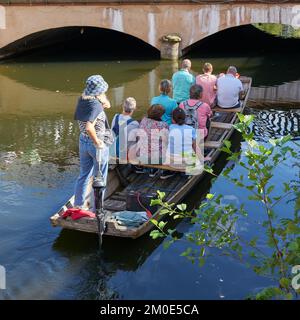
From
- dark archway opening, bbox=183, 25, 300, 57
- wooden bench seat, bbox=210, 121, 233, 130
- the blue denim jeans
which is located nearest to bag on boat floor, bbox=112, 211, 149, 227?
the blue denim jeans

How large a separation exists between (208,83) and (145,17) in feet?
28.8

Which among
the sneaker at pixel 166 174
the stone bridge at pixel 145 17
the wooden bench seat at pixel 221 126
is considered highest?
the stone bridge at pixel 145 17

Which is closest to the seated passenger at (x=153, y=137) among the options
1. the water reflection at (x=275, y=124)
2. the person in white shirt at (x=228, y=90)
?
the person in white shirt at (x=228, y=90)

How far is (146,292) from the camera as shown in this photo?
6.02 metres

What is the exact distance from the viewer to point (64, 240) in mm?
7035

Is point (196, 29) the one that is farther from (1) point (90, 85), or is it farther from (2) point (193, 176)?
(1) point (90, 85)

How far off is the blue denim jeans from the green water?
538 millimetres

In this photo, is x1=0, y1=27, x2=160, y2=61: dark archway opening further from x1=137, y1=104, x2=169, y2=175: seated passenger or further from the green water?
x1=137, y1=104, x2=169, y2=175: seated passenger

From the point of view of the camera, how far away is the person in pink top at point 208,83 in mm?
10539

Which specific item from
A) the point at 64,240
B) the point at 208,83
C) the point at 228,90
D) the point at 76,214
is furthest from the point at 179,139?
the point at 228,90

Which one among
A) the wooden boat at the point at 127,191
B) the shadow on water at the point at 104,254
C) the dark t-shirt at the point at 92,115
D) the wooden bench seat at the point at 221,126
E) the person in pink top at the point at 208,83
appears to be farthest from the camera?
the person in pink top at the point at 208,83

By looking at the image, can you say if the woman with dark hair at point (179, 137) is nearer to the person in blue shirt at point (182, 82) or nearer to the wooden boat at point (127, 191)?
the wooden boat at point (127, 191)

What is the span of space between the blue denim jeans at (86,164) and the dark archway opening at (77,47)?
13827 millimetres

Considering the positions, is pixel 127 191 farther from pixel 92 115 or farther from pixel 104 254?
pixel 92 115
